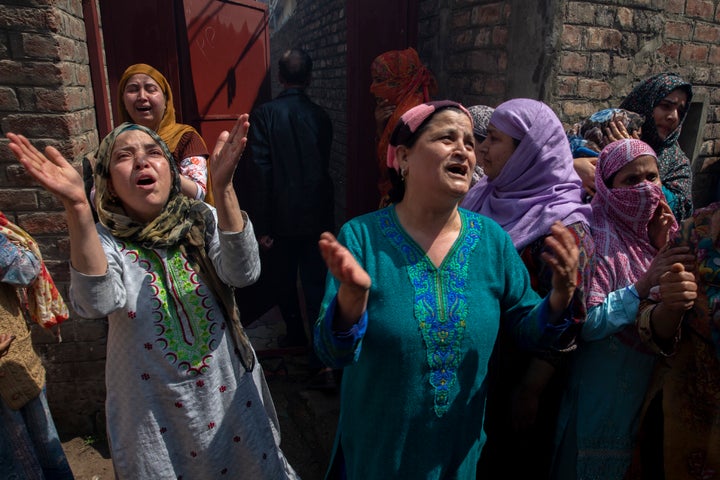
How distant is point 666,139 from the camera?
8.75ft

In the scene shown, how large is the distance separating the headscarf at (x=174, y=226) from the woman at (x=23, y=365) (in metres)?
0.49

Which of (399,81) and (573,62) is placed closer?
(573,62)

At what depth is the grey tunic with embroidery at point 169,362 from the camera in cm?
173

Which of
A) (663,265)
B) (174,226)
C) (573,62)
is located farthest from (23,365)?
(573,62)

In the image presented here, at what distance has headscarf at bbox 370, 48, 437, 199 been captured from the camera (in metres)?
3.55

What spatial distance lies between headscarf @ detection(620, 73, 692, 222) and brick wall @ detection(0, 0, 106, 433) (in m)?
3.08

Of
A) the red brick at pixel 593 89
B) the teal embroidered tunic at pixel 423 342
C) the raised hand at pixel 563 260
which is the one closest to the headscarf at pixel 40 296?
the teal embroidered tunic at pixel 423 342

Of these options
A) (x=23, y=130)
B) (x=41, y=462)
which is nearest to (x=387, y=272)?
(x=41, y=462)

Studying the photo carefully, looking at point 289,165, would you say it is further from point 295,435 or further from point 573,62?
point 573,62

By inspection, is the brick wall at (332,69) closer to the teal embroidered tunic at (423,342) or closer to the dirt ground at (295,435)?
the dirt ground at (295,435)

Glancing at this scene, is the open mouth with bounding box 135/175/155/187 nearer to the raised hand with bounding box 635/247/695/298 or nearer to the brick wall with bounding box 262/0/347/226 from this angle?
the raised hand with bounding box 635/247/695/298

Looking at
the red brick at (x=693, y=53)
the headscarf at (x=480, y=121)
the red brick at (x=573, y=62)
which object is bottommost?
the headscarf at (x=480, y=121)

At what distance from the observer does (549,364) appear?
6.11ft

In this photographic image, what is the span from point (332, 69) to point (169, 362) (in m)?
4.38
